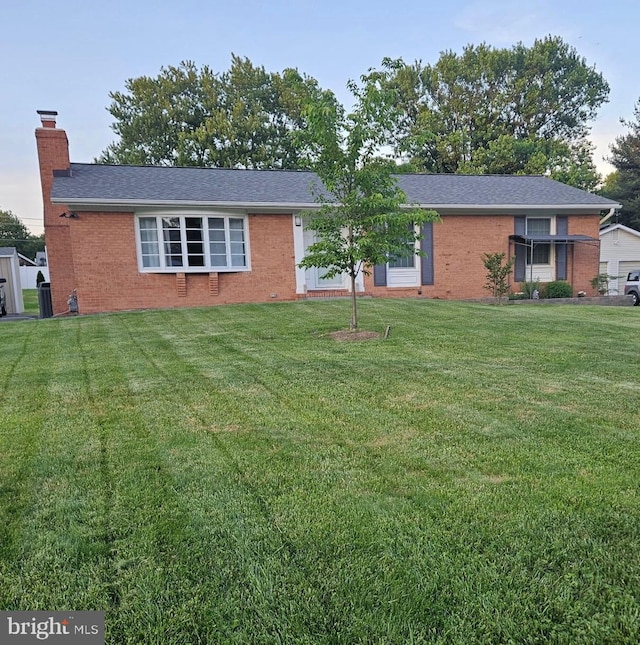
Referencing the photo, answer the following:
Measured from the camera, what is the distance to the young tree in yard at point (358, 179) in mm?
7016

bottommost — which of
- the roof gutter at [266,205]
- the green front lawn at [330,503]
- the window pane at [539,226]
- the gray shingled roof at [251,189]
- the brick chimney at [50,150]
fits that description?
the green front lawn at [330,503]

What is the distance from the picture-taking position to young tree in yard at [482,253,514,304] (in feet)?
48.0

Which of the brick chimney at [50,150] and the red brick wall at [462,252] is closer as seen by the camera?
the brick chimney at [50,150]

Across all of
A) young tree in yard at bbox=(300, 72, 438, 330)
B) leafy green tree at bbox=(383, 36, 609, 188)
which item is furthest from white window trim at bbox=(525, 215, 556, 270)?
leafy green tree at bbox=(383, 36, 609, 188)

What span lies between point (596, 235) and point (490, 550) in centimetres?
1787

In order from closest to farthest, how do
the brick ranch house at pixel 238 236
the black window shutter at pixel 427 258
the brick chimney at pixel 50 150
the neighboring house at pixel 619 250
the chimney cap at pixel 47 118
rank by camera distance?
the brick ranch house at pixel 238 236
the brick chimney at pixel 50 150
the chimney cap at pixel 47 118
the black window shutter at pixel 427 258
the neighboring house at pixel 619 250

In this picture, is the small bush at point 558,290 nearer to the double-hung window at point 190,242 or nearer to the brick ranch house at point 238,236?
the brick ranch house at point 238,236

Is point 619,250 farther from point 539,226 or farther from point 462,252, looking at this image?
point 462,252

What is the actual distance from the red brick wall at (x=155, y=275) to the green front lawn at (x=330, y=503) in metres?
7.77

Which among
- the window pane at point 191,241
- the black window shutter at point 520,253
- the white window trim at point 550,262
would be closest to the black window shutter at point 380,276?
the window pane at point 191,241

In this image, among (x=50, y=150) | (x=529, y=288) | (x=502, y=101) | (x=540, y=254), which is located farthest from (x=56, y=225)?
(x=502, y=101)

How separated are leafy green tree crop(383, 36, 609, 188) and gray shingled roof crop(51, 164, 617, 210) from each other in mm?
13491

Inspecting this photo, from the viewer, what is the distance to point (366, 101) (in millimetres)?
6938

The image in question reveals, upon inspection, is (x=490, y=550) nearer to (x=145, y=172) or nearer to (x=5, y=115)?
(x=145, y=172)
